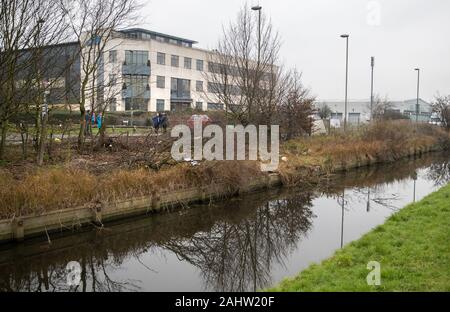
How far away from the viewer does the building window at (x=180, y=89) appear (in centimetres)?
5797

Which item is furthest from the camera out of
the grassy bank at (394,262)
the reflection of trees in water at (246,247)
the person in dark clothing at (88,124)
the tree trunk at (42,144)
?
the person in dark clothing at (88,124)

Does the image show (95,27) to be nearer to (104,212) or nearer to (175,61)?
(104,212)

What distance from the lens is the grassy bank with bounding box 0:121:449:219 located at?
414 inches

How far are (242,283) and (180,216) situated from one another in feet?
18.1

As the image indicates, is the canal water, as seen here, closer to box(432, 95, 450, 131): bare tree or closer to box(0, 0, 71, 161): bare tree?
box(0, 0, 71, 161): bare tree

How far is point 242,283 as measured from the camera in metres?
8.07

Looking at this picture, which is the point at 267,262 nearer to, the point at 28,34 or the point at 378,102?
the point at 28,34

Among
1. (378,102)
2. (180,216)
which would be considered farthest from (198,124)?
(378,102)

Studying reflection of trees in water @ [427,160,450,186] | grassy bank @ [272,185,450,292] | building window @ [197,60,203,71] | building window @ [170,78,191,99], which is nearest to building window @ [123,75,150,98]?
building window @ [170,78,191,99]

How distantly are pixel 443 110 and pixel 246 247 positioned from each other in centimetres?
4271

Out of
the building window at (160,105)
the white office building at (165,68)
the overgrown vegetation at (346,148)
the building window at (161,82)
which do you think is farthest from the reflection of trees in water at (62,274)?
the building window at (161,82)

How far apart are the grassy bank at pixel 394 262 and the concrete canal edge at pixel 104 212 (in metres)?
6.31

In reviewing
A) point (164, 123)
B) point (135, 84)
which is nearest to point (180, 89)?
point (135, 84)

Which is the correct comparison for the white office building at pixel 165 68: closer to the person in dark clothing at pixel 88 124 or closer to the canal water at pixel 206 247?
the person in dark clothing at pixel 88 124
